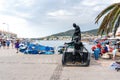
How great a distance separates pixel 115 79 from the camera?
11.4m

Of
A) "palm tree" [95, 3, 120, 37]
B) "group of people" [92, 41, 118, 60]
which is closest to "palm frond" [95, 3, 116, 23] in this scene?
"palm tree" [95, 3, 120, 37]

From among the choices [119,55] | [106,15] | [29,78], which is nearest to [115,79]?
[29,78]

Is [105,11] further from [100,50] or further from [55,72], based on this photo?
[100,50]

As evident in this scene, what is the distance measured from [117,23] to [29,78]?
23.1ft

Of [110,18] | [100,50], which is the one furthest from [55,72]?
[100,50]

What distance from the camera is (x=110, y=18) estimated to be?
1731 cm

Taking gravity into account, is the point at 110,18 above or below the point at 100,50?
above

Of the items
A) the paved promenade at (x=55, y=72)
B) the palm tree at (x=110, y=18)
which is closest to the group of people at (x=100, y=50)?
the palm tree at (x=110, y=18)

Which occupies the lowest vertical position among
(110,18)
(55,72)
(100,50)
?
(55,72)

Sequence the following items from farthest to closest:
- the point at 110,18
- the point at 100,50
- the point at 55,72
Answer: the point at 100,50
the point at 110,18
the point at 55,72

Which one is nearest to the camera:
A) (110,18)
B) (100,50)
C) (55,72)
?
(55,72)

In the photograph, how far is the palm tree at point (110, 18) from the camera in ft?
53.7

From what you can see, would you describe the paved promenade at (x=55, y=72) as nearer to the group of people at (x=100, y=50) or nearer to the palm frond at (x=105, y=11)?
the palm frond at (x=105, y=11)

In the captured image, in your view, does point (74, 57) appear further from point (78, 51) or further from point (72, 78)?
point (72, 78)
